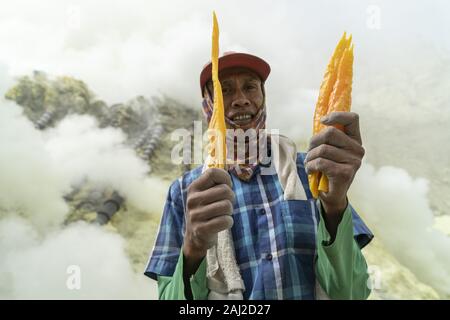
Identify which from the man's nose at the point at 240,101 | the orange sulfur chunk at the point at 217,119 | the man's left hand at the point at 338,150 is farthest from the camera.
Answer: the man's nose at the point at 240,101

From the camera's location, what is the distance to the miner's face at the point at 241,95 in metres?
1.88

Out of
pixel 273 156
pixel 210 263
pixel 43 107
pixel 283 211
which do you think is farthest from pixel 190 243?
pixel 43 107

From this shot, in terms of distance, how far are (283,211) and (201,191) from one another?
1.65 ft

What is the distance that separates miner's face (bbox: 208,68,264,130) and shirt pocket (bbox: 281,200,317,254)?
502 mm

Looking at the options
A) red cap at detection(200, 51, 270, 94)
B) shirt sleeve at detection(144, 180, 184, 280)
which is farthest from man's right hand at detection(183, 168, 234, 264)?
red cap at detection(200, 51, 270, 94)

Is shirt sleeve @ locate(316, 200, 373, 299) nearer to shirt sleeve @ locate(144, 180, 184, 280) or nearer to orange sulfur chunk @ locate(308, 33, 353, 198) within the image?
orange sulfur chunk @ locate(308, 33, 353, 198)

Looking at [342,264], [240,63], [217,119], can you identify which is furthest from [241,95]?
[342,264]

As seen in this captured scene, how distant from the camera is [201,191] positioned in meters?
1.26

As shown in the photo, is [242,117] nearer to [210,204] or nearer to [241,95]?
[241,95]

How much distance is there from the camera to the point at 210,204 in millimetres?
1234

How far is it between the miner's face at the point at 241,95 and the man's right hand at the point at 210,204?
692mm

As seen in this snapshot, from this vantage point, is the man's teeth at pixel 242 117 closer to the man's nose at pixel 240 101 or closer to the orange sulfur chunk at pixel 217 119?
the man's nose at pixel 240 101

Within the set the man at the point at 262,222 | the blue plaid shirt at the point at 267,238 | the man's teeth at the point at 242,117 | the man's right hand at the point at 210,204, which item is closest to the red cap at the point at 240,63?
the man at the point at 262,222
